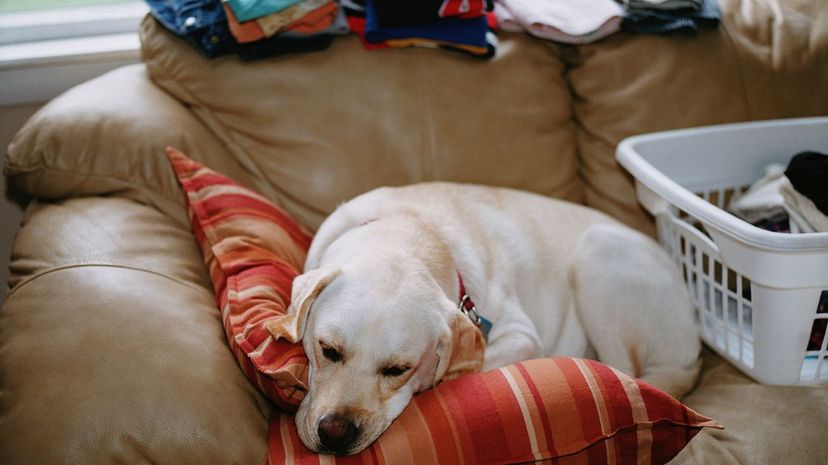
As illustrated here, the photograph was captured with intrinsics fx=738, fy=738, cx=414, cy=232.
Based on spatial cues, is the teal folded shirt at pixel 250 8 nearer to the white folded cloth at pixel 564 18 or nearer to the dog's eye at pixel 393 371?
the white folded cloth at pixel 564 18

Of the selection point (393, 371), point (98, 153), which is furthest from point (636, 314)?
point (98, 153)

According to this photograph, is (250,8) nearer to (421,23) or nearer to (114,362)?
(421,23)

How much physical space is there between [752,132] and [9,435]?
6.08 ft

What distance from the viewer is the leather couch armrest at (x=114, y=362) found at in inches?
44.6

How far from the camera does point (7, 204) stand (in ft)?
7.38

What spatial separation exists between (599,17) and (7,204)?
1834 millimetres

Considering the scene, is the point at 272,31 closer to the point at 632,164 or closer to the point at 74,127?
the point at 74,127

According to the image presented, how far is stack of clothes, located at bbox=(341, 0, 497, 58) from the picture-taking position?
75.7 inches

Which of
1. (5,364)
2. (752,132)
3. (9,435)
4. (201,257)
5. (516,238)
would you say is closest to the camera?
(9,435)

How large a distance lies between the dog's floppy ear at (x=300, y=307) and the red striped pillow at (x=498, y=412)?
0.12 feet

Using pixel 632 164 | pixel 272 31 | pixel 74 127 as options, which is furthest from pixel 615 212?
pixel 74 127

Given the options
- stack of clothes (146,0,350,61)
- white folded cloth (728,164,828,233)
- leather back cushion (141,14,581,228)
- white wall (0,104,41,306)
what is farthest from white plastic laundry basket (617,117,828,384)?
white wall (0,104,41,306)

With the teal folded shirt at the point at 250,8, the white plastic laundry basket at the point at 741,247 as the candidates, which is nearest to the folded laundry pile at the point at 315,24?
the teal folded shirt at the point at 250,8

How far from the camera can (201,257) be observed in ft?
5.41
